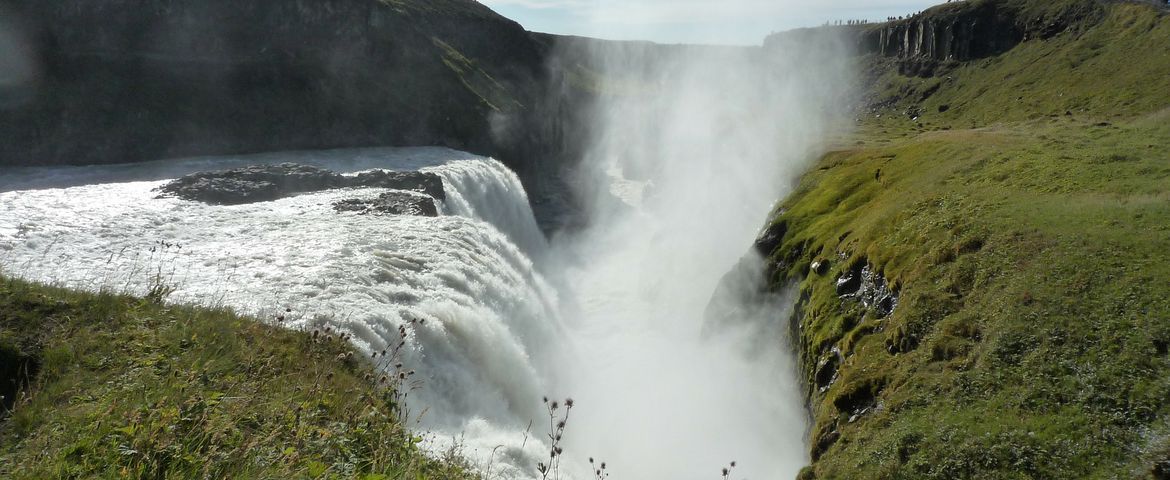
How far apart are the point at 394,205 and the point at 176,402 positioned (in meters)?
30.5

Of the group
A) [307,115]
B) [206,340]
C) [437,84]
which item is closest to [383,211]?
[206,340]

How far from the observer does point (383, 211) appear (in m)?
35.9

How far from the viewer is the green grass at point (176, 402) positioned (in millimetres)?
5812

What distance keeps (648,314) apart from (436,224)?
1831 centimetres

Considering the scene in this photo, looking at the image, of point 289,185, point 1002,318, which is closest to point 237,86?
point 289,185

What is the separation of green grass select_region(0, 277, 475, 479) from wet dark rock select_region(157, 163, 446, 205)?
2594 centimetres

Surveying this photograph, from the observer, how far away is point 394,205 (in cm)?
3669

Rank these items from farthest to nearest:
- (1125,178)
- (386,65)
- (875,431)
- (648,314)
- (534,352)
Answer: (386,65)
(648,314)
(534,352)
(1125,178)
(875,431)

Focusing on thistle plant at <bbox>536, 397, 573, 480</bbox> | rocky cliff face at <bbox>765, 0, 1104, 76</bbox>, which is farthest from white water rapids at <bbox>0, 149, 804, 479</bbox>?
rocky cliff face at <bbox>765, 0, 1104, 76</bbox>

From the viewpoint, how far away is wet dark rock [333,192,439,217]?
3572 centimetres

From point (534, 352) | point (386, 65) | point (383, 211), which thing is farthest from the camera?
point (386, 65)

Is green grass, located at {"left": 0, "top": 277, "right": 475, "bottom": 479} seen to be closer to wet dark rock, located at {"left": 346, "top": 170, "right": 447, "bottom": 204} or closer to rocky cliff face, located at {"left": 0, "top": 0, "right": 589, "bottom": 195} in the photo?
wet dark rock, located at {"left": 346, "top": 170, "right": 447, "bottom": 204}

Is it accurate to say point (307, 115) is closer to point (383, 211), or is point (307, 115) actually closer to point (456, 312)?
point (383, 211)

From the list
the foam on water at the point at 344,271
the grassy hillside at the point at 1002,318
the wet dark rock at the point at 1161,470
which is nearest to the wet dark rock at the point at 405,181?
the foam on water at the point at 344,271
